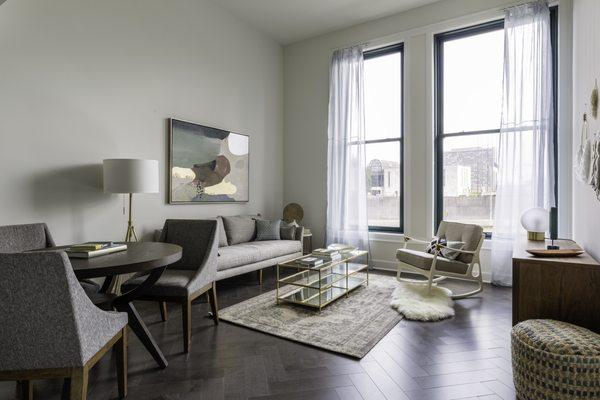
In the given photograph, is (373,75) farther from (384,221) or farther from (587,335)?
(587,335)

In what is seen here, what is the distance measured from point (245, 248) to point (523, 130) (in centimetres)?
361

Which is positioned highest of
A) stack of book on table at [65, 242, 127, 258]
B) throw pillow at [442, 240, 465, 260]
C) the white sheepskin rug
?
stack of book on table at [65, 242, 127, 258]

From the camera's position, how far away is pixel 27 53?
9.60 feet

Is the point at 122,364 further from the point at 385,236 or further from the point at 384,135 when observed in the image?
the point at 384,135

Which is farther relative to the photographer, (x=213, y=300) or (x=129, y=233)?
(x=129, y=233)

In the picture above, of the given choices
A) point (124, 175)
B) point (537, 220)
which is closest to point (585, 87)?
point (537, 220)

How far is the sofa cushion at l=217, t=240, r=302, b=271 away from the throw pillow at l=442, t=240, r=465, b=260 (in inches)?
77.5

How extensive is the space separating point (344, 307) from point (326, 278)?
475mm

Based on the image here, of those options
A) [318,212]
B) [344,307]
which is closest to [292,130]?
[318,212]

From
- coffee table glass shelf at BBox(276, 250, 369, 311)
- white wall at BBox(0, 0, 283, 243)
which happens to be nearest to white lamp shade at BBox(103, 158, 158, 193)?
white wall at BBox(0, 0, 283, 243)

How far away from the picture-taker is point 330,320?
9.71ft

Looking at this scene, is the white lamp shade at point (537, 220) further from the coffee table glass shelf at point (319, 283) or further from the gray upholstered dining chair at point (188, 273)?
the gray upholstered dining chair at point (188, 273)

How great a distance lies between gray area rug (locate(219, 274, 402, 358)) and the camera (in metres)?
2.55

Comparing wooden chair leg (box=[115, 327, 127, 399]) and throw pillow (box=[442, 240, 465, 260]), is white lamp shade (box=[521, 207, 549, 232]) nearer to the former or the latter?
throw pillow (box=[442, 240, 465, 260])
